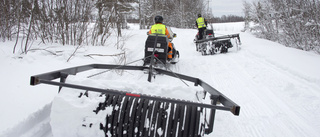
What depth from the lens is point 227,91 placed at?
4.23m

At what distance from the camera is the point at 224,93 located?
4.11 meters

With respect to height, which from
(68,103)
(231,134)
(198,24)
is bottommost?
(231,134)

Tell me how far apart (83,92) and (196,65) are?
16.8ft

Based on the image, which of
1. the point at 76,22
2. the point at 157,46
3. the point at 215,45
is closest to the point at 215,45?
the point at 215,45

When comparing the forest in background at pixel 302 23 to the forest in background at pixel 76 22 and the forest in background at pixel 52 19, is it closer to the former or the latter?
the forest in background at pixel 76 22

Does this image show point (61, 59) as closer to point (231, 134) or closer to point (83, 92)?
point (83, 92)

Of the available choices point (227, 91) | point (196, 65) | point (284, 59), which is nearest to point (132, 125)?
point (227, 91)

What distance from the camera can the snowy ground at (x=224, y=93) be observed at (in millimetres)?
2061

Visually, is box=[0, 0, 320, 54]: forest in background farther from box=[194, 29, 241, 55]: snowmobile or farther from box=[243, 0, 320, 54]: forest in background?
box=[194, 29, 241, 55]: snowmobile

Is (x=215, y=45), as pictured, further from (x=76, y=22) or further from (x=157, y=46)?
(x=76, y=22)

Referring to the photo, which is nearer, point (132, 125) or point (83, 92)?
point (132, 125)

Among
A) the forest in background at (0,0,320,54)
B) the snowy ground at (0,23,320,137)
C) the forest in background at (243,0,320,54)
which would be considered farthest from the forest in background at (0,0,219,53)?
the forest in background at (243,0,320,54)

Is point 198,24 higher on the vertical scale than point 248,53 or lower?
higher

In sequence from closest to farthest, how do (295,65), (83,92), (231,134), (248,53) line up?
(83,92) → (231,134) → (295,65) → (248,53)
